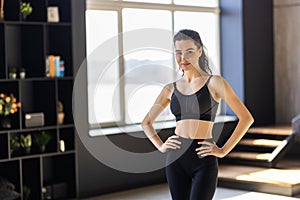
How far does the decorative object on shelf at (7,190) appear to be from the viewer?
5.06m

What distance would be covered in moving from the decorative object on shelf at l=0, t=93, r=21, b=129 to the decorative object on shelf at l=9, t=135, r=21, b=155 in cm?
13

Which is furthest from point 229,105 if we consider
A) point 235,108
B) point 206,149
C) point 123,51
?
point 123,51

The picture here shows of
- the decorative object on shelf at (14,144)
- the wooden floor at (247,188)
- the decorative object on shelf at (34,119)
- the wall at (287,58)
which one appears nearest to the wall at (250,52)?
the wall at (287,58)

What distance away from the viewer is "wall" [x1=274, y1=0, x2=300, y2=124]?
7883mm

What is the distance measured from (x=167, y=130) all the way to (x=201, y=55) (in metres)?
3.58

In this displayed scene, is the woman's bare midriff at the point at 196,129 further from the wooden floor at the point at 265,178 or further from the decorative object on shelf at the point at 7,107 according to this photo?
the wooden floor at the point at 265,178

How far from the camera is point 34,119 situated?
5.44m

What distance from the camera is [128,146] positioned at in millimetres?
6207

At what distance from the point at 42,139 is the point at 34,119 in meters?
0.21

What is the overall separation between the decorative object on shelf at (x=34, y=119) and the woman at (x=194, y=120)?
2.64m

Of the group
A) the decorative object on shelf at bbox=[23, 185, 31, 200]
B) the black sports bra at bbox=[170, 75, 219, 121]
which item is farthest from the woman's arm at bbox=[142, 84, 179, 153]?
the decorative object on shelf at bbox=[23, 185, 31, 200]

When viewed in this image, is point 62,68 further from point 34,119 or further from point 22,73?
point 34,119

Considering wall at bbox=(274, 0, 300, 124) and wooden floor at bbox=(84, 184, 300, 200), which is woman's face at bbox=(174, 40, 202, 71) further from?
wall at bbox=(274, 0, 300, 124)

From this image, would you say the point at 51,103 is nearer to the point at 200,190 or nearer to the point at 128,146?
the point at 128,146
